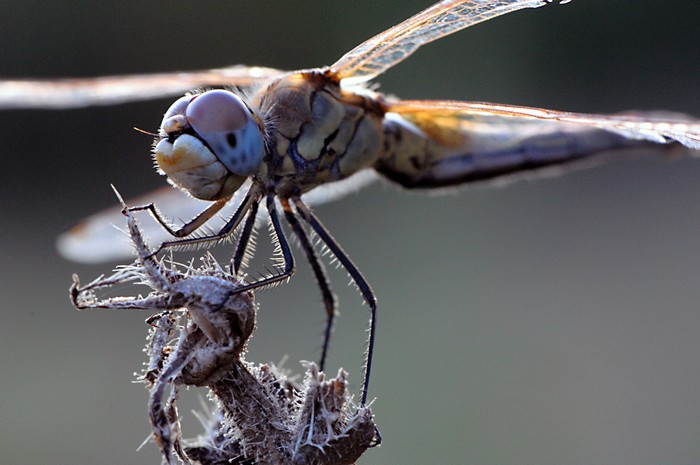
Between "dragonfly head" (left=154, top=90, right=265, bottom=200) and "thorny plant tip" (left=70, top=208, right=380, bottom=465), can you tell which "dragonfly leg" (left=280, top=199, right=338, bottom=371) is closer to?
"dragonfly head" (left=154, top=90, right=265, bottom=200)

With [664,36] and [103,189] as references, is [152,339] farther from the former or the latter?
[664,36]

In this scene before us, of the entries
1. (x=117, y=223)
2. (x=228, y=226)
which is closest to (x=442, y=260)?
(x=117, y=223)

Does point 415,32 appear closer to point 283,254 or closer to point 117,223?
point 283,254

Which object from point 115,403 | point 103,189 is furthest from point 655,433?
point 103,189

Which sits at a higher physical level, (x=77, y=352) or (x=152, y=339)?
(x=77, y=352)

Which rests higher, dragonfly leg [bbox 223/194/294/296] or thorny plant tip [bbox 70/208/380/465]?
dragonfly leg [bbox 223/194/294/296]

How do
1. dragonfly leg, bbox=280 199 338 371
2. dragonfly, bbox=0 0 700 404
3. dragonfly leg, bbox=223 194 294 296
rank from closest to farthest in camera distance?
dragonfly leg, bbox=223 194 294 296, dragonfly, bbox=0 0 700 404, dragonfly leg, bbox=280 199 338 371

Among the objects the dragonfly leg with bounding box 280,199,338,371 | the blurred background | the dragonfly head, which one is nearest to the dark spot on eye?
the dragonfly head
